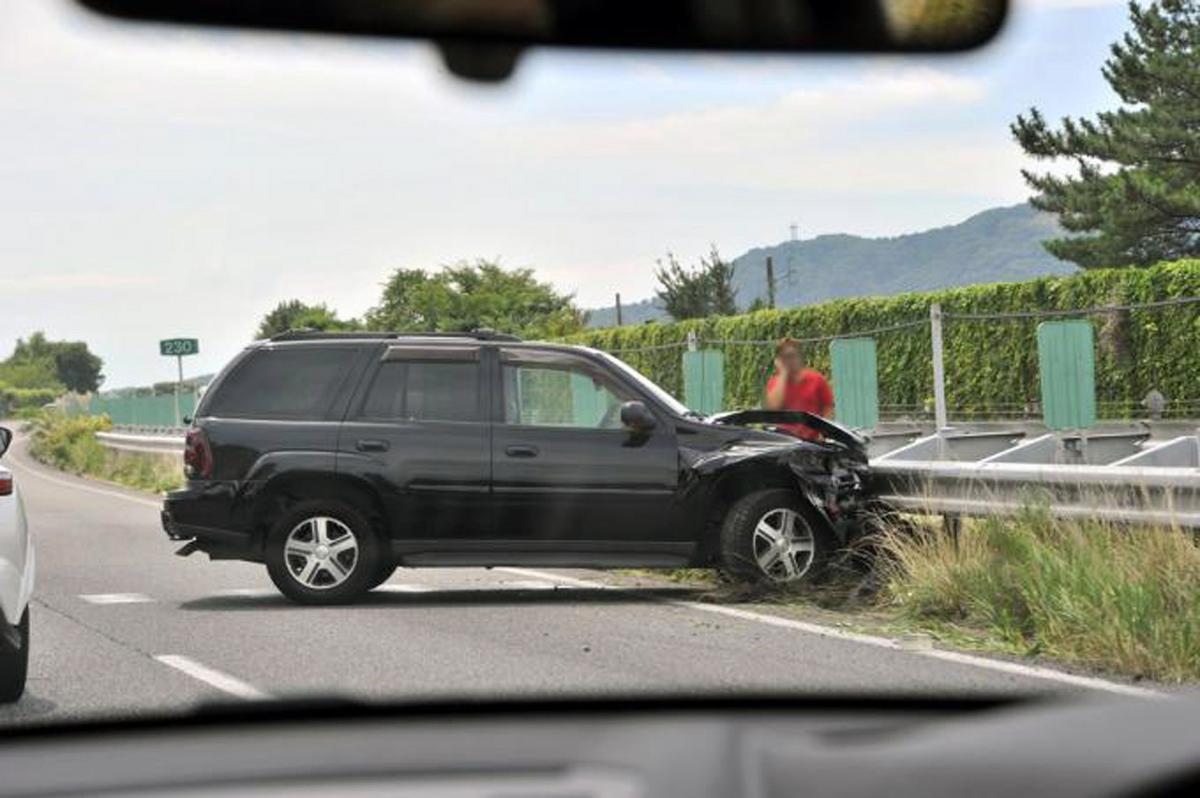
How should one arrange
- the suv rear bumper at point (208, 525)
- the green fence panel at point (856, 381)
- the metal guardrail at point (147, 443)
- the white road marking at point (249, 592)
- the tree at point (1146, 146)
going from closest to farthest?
the suv rear bumper at point (208, 525)
the white road marking at point (249, 592)
the green fence panel at point (856, 381)
the metal guardrail at point (147, 443)
the tree at point (1146, 146)

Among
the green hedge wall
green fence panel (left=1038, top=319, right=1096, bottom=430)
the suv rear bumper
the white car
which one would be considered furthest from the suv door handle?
the green hedge wall

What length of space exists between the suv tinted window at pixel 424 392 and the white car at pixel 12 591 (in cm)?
385

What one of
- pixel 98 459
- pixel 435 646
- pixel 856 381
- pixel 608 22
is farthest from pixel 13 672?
pixel 98 459

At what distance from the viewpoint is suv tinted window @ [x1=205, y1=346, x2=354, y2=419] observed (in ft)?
38.3

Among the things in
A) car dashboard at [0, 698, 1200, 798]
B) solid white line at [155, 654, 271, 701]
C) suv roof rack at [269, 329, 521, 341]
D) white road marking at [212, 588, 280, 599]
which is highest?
suv roof rack at [269, 329, 521, 341]

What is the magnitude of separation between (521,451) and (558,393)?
1.96ft

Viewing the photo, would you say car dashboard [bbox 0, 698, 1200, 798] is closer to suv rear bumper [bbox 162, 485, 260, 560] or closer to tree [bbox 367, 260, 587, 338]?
suv rear bumper [bbox 162, 485, 260, 560]

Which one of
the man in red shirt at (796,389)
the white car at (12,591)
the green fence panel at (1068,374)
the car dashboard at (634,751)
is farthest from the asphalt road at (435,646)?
the green fence panel at (1068,374)

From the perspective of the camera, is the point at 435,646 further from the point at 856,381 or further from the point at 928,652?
the point at 856,381

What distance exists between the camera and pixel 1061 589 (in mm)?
8852

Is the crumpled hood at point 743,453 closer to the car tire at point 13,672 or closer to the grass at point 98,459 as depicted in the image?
the car tire at point 13,672

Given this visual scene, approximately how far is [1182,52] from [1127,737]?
127 ft

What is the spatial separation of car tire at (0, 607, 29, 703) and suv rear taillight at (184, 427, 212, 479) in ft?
12.1

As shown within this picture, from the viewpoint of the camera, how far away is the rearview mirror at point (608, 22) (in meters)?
2.16
